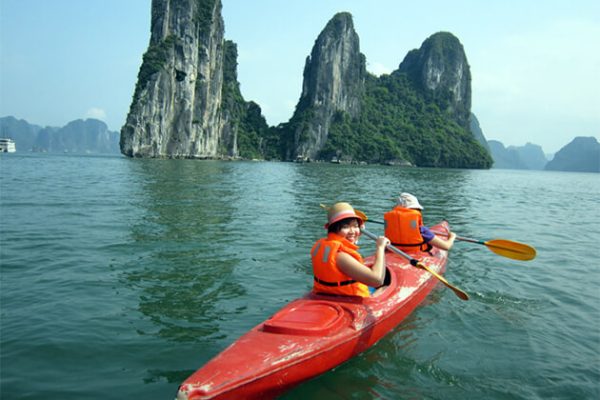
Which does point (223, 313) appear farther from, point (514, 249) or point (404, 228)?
point (514, 249)

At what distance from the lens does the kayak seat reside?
12.8 feet

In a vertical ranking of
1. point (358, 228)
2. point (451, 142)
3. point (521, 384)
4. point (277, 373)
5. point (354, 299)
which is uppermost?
point (451, 142)

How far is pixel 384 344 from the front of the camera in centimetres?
478

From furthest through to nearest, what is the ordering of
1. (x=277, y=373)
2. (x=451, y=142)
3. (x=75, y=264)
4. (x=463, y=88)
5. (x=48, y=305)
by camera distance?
1. (x=463, y=88)
2. (x=451, y=142)
3. (x=75, y=264)
4. (x=48, y=305)
5. (x=277, y=373)

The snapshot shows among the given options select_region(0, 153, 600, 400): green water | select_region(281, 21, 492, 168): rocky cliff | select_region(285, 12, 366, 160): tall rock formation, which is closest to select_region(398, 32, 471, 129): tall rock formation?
select_region(281, 21, 492, 168): rocky cliff

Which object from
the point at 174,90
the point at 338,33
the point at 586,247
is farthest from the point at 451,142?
the point at 586,247

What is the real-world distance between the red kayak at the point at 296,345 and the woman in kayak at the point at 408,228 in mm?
1642

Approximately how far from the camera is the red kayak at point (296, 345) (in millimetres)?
3168

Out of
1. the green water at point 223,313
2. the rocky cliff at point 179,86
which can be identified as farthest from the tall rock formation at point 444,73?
the green water at point 223,313

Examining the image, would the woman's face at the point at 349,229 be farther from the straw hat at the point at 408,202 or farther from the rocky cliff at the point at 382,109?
the rocky cliff at the point at 382,109

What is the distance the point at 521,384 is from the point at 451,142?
410ft

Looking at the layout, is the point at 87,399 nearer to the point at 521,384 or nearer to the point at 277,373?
the point at 277,373

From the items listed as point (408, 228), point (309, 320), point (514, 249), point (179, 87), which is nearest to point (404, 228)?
point (408, 228)

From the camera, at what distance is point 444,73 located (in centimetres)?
13562
